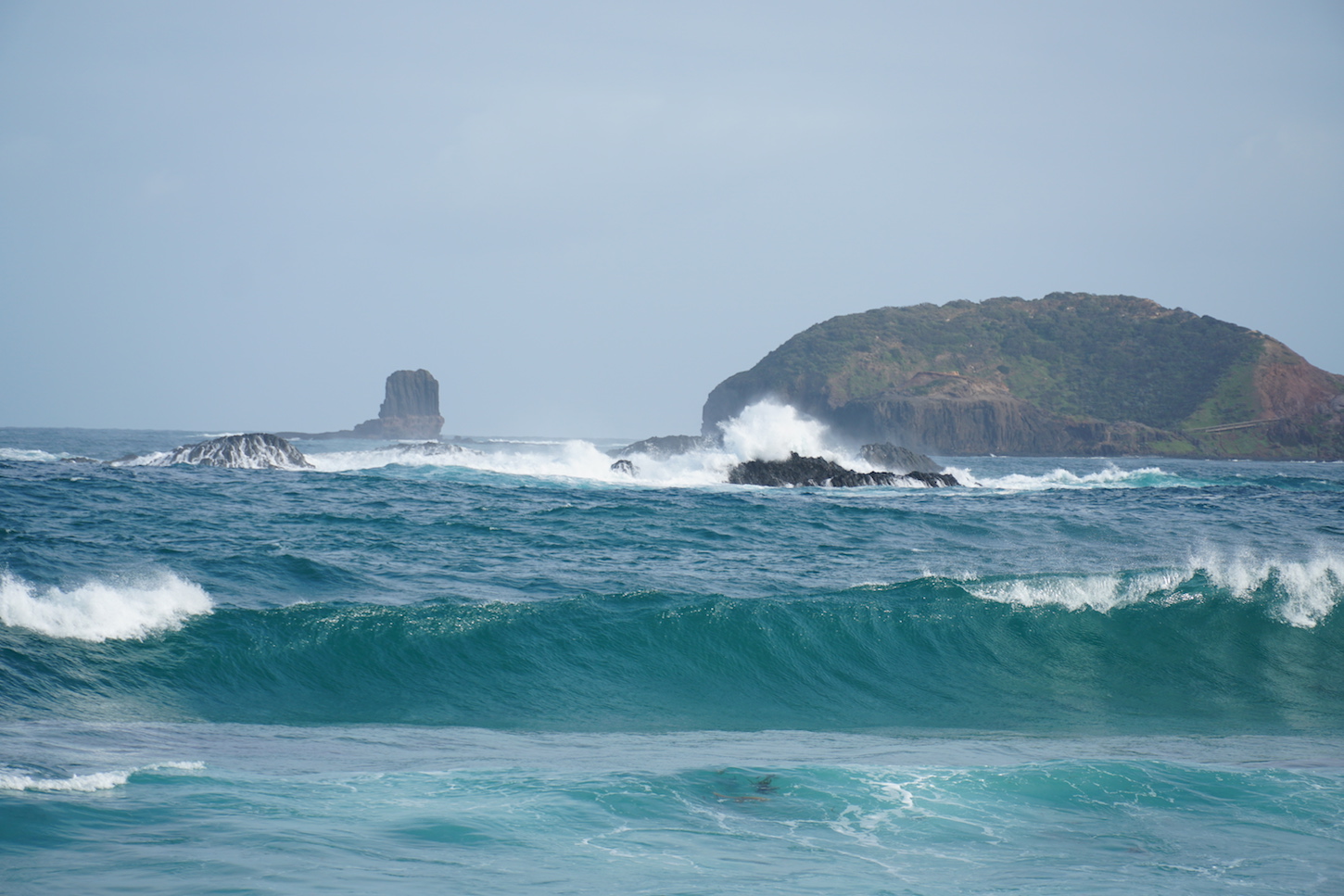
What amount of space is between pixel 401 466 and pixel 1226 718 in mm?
33379

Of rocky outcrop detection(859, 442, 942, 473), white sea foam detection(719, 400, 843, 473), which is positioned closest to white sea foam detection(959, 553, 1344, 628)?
white sea foam detection(719, 400, 843, 473)

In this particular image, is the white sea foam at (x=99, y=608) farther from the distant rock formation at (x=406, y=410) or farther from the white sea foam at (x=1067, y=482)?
the distant rock formation at (x=406, y=410)

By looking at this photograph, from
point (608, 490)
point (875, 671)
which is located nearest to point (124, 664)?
point (875, 671)

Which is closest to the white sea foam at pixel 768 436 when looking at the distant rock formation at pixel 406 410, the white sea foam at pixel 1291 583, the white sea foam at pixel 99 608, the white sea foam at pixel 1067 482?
the white sea foam at pixel 1067 482

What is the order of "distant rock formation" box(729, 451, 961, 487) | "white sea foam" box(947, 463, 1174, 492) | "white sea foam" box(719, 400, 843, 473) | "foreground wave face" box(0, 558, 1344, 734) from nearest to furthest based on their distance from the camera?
"foreground wave face" box(0, 558, 1344, 734)
"distant rock formation" box(729, 451, 961, 487)
"white sea foam" box(947, 463, 1174, 492)
"white sea foam" box(719, 400, 843, 473)

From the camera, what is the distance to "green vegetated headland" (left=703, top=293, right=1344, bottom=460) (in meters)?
113

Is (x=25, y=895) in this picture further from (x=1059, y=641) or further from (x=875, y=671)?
(x=1059, y=641)

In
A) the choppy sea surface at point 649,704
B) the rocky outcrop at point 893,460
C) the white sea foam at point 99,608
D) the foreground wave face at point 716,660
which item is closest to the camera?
the choppy sea surface at point 649,704

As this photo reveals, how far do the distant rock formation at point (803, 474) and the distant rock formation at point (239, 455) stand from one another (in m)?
17.6

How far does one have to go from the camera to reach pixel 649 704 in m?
10.3

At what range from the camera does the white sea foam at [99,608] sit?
1029cm

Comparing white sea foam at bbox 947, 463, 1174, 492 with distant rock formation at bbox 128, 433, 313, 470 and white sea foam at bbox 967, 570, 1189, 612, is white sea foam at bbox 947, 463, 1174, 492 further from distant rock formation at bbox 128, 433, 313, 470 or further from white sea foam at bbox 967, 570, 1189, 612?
distant rock formation at bbox 128, 433, 313, 470

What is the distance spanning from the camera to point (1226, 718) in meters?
10.3

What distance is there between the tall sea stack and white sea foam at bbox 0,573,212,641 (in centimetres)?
16577
